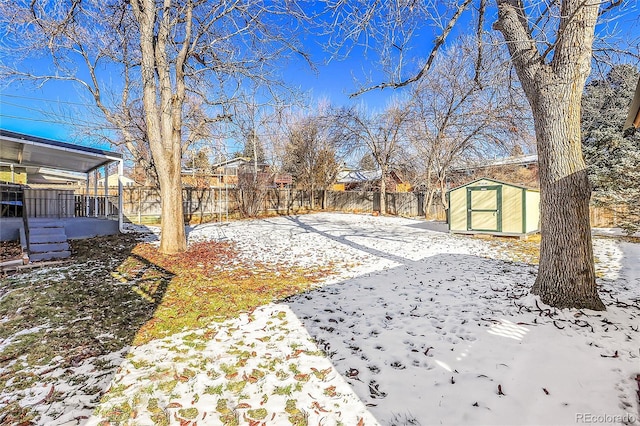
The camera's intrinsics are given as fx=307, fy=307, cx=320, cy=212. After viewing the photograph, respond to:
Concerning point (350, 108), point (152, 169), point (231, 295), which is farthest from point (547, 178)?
point (350, 108)

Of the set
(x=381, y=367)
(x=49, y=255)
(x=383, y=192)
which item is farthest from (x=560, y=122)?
(x=383, y=192)

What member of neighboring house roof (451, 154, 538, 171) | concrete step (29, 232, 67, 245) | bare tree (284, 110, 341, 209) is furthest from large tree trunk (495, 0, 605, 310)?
bare tree (284, 110, 341, 209)

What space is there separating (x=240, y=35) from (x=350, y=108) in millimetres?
12638

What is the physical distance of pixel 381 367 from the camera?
2.65m

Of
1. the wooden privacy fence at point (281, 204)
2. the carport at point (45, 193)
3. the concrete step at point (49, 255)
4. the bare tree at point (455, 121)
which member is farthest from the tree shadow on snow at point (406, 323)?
the bare tree at point (455, 121)

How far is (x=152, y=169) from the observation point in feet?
47.0

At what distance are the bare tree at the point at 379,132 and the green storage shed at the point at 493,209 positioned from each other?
27.7ft

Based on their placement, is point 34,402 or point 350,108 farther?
point 350,108

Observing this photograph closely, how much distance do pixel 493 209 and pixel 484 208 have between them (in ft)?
0.99

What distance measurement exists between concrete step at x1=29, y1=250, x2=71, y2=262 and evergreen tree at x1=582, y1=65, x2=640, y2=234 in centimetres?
1050

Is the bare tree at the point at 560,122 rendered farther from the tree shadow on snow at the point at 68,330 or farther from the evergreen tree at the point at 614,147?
the tree shadow on snow at the point at 68,330

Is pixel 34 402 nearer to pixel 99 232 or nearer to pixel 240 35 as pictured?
pixel 240 35

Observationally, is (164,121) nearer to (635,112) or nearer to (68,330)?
(68,330)

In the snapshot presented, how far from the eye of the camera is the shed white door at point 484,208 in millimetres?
10867
